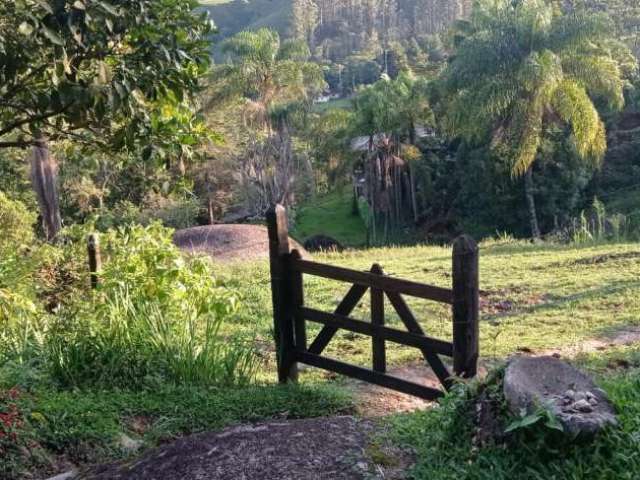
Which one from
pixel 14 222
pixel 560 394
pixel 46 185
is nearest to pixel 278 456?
pixel 560 394

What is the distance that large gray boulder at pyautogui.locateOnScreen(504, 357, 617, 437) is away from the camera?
10.5ft

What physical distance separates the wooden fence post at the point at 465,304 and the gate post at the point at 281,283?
155 centimetres

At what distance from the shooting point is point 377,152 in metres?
33.9

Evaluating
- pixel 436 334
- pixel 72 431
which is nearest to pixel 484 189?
pixel 436 334

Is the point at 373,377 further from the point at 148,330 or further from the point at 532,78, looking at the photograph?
the point at 532,78

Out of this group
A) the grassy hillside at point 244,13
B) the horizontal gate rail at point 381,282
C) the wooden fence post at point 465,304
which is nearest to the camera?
the wooden fence post at point 465,304

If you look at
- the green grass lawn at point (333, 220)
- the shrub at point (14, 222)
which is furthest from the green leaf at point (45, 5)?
the green grass lawn at point (333, 220)

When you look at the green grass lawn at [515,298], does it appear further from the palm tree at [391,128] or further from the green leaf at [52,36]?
the palm tree at [391,128]

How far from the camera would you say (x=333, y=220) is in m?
38.2

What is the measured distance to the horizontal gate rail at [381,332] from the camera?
4953mm

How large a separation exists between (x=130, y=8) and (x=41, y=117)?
741mm

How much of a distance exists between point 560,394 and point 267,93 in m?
32.4

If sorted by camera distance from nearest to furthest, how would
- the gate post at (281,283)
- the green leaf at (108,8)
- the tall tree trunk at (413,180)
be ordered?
the green leaf at (108,8) < the gate post at (281,283) < the tall tree trunk at (413,180)

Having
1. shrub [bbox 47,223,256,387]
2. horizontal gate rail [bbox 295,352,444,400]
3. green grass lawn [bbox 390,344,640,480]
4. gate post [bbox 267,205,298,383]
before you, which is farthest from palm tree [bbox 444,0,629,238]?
green grass lawn [bbox 390,344,640,480]
